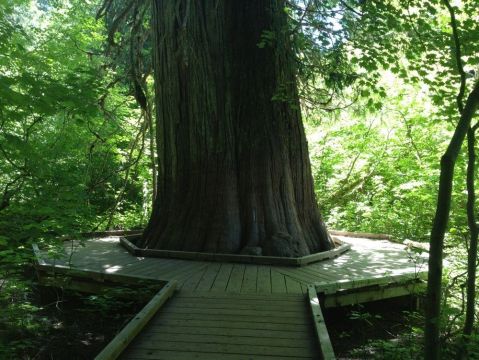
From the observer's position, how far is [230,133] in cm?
603

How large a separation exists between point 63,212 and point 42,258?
1578mm

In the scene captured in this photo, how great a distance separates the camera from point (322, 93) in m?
7.30

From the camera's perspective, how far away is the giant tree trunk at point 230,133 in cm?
→ 585

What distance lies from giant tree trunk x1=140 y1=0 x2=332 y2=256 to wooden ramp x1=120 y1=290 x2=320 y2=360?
6.29 ft

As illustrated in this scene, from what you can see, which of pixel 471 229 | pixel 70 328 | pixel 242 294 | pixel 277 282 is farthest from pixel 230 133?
pixel 471 229

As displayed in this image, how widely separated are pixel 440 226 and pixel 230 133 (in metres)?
3.97

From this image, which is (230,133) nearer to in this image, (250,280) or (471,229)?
(250,280)

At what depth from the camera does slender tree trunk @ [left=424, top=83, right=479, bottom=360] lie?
2.36 meters

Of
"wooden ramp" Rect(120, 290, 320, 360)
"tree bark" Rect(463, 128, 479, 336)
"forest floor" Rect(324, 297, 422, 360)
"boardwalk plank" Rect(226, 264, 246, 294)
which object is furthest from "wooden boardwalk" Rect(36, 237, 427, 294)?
"tree bark" Rect(463, 128, 479, 336)

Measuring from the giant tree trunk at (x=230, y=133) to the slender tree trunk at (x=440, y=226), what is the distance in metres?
3.35

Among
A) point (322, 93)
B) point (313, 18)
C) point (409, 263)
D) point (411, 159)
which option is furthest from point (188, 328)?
point (411, 159)

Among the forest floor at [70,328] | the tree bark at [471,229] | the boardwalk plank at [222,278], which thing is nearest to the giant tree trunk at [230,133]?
the boardwalk plank at [222,278]

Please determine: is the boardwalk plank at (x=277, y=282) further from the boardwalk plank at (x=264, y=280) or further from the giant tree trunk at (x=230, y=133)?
the giant tree trunk at (x=230, y=133)

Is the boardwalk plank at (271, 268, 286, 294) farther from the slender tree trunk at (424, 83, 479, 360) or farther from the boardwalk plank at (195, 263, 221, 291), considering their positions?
the slender tree trunk at (424, 83, 479, 360)
